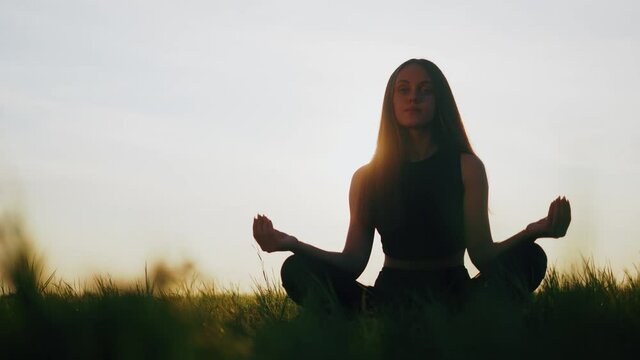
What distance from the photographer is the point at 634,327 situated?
13.7 ft

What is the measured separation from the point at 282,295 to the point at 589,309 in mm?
2972

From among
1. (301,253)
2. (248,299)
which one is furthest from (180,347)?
(248,299)

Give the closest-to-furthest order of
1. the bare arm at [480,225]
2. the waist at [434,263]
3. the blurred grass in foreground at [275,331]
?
the blurred grass in foreground at [275,331], the bare arm at [480,225], the waist at [434,263]

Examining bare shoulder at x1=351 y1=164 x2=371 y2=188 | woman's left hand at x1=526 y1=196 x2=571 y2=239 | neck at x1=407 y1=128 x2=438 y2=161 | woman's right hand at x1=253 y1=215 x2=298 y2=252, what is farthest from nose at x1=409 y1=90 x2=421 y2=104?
woman's right hand at x1=253 y1=215 x2=298 y2=252

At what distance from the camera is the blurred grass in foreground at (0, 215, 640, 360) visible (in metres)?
3.51

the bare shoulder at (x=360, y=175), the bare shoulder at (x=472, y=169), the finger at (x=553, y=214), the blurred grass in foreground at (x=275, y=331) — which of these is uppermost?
the bare shoulder at (x=360, y=175)

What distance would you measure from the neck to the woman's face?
0.10 meters

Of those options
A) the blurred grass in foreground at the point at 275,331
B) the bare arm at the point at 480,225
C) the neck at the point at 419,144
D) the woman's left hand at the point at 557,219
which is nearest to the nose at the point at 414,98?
the neck at the point at 419,144

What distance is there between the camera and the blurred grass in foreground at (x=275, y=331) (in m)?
3.51

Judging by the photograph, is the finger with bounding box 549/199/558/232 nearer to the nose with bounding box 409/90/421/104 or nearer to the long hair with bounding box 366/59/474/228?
the long hair with bounding box 366/59/474/228

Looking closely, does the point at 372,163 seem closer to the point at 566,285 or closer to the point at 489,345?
the point at 566,285

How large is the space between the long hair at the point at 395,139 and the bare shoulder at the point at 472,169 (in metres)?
0.10

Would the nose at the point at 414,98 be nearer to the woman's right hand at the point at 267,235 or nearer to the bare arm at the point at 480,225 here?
the bare arm at the point at 480,225

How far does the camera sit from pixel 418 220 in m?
5.89
